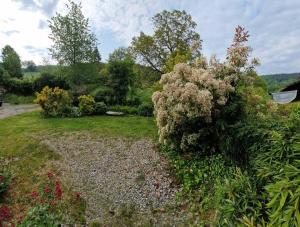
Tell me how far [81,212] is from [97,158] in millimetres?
2823

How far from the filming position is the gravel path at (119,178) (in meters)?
6.31

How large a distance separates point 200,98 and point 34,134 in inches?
303

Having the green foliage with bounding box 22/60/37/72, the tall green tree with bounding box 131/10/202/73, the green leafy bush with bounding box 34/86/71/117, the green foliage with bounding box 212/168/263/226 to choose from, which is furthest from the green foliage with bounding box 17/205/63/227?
the green foliage with bounding box 22/60/37/72

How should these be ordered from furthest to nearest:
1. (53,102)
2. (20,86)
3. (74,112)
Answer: (20,86)
(74,112)
(53,102)

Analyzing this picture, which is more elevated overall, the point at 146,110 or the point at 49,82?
the point at 49,82

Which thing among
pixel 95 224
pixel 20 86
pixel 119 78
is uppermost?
pixel 119 78

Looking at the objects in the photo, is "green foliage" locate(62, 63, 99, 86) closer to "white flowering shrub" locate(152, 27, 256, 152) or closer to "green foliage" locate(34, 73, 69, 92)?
"green foliage" locate(34, 73, 69, 92)

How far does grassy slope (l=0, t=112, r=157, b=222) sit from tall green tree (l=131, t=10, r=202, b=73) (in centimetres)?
1031

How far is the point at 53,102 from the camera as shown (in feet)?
50.2

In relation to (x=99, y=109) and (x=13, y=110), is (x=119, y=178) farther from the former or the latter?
(x=13, y=110)

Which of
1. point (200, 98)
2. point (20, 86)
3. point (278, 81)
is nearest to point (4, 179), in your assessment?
point (200, 98)

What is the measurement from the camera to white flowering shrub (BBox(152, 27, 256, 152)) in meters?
7.57

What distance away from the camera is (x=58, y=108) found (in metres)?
15.4

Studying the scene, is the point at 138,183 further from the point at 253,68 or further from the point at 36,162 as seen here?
the point at 253,68
